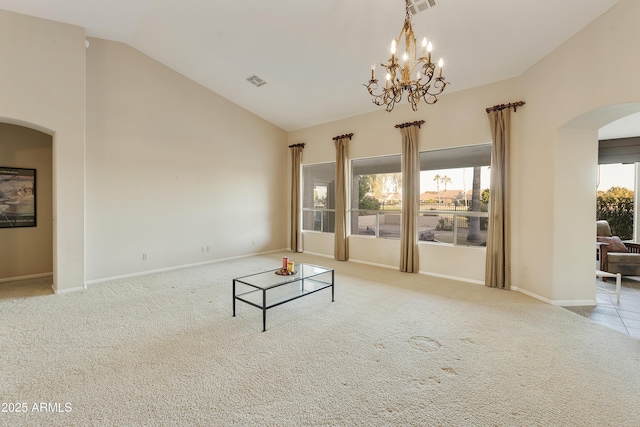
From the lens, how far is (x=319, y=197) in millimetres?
7430

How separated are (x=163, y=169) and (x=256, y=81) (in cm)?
249

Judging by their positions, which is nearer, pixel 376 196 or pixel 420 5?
pixel 420 5

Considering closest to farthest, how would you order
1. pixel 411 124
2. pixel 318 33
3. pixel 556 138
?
1. pixel 556 138
2. pixel 318 33
3. pixel 411 124

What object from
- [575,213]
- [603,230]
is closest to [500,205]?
[575,213]

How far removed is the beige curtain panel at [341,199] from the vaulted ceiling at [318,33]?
116 centimetres

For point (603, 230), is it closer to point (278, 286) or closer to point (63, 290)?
point (278, 286)

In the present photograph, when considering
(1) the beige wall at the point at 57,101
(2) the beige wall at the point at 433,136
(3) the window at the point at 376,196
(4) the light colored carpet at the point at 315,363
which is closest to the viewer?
(4) the light colored carpet at the point at 315,363

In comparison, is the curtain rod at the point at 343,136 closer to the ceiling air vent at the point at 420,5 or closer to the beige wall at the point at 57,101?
the ceiling air vent at the point at 420,5

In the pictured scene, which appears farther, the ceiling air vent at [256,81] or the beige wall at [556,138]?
the ceiling air vent at [256,81]

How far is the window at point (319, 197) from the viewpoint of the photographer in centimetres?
715

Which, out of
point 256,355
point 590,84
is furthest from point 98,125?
point 590,84

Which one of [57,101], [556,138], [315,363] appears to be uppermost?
[57,101]

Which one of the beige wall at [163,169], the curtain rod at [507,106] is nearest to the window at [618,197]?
the curtain rod at [507,106]

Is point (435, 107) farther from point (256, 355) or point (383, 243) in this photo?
point (256, 355)
